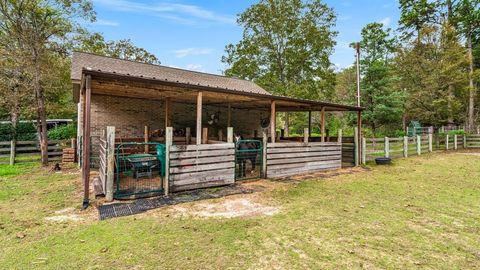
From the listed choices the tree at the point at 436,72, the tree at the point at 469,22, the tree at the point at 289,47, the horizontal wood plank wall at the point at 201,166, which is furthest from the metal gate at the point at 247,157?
the tree at the point at 469,22

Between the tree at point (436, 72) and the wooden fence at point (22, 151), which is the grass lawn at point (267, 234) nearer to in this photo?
the wooden fence at point (22, 151)

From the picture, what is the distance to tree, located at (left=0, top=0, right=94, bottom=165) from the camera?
9.23 meters

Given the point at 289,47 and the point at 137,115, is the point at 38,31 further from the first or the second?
the point at 289,47

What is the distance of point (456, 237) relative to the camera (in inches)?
128

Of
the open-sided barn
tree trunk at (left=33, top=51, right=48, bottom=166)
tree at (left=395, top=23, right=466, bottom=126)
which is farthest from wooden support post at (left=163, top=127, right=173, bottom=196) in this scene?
tree at (left=395, top=23, right=466, bottom=126)

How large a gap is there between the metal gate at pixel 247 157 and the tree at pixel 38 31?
8.11m

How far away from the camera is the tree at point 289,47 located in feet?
67.7

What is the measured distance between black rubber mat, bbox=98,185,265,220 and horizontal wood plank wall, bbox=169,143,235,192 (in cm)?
21

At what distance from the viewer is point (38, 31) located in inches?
381

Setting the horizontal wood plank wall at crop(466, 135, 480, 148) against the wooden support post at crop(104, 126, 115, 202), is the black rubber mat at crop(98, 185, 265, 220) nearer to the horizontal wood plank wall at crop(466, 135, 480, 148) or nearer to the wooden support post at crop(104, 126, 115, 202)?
the wooden support post at crop(104, 126, 115, 202)

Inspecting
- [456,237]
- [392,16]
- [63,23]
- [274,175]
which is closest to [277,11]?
[392,16]

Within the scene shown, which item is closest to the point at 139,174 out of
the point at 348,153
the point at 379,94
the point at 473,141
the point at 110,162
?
the point at 110,162

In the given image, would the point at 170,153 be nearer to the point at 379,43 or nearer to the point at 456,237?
the point at 456,237

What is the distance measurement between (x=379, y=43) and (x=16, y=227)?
92.5 ft
